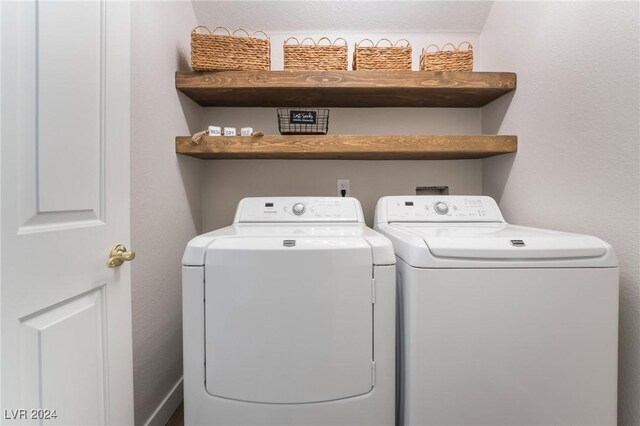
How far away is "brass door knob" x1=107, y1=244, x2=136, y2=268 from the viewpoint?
2.82ft

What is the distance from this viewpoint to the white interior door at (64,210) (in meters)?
0.60

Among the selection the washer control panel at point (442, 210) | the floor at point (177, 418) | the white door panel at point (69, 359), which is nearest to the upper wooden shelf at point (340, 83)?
the washer control panel at point (442, 210)

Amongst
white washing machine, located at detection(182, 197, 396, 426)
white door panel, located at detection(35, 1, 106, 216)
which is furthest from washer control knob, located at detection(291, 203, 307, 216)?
white door panel, located at detection(35, 1, 106, 216)

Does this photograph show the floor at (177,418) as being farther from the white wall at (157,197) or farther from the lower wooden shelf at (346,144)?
the lower wooden shelf at (346,144)

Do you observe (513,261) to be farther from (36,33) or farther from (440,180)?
(36,33)

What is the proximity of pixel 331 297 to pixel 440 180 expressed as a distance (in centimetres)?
138

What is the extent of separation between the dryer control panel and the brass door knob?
0.75 m

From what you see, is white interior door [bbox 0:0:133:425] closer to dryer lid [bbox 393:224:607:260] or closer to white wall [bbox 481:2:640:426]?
dryer lid [bbox 393:224:607:260]

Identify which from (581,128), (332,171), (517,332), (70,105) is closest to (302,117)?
(332,171)

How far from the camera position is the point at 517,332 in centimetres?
100

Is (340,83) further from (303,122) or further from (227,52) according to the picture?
(227,52)

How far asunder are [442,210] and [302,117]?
0.89 metres

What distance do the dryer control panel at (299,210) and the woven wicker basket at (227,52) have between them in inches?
28.1

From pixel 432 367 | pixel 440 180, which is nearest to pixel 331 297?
pixel 432 367
